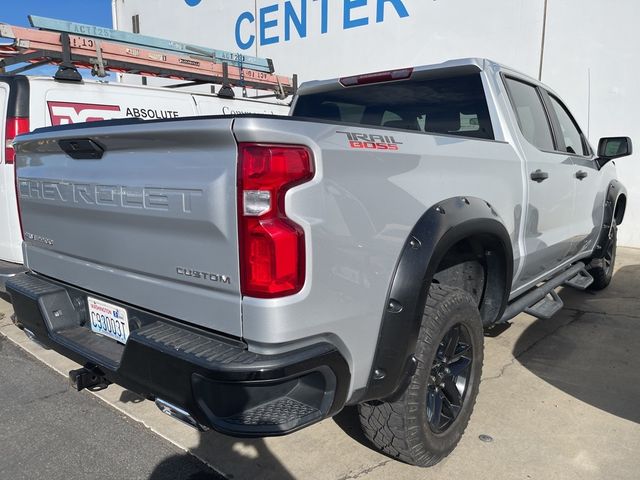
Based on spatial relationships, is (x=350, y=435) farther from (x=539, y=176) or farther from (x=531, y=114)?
(x=531, y=114)

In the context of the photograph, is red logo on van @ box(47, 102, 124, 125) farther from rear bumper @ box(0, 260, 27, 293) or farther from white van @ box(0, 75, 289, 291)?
rear bumper @ box(0, 260, 27, 293)

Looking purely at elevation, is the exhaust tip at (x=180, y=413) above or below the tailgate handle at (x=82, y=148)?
below

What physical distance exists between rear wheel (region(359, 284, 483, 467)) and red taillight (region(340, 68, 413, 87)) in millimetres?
1464

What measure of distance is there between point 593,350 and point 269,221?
10.8 ft

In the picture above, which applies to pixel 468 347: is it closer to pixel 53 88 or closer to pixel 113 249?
pixel 113 249

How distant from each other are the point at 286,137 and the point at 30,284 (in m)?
1.82

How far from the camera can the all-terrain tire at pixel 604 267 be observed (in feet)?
16.6

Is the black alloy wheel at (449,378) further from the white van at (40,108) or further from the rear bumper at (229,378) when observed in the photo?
the white van at (40,108)

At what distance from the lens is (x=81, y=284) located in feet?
7.99

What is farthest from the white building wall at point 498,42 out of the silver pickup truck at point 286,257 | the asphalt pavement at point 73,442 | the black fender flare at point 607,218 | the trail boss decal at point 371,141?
the asphalt pavement at point 73,442

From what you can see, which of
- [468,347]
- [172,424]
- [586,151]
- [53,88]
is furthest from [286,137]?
[586,151]

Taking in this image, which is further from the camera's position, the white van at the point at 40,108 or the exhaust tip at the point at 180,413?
the white van at the point at 40,108

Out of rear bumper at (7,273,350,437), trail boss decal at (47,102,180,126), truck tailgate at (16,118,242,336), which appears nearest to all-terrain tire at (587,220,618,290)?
rear bumper at (7,273,350,437)

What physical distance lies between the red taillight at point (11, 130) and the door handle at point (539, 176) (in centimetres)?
376
